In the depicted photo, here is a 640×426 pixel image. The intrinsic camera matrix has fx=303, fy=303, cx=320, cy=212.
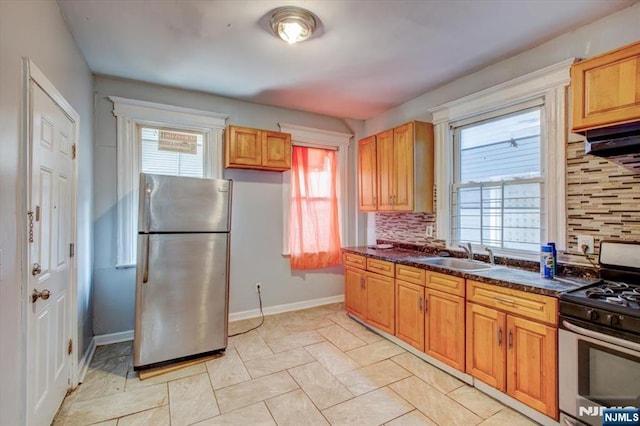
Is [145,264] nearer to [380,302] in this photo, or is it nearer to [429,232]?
[380,302]

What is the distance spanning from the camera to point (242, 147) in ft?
11.4

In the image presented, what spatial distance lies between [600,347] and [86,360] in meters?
3.75

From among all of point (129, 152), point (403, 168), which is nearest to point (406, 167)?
point (403, 168)

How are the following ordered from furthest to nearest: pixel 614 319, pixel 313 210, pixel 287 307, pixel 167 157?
pixel 313 210, pixel 287 307, pixel 167 157, pixel 614 319

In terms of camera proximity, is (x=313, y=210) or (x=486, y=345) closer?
(x=486, y=345)

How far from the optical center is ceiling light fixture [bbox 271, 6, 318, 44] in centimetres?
204

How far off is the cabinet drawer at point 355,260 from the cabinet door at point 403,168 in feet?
2.30

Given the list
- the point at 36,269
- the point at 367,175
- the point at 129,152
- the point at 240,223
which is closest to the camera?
the point at 36,269

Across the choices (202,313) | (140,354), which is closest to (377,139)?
(202,313)

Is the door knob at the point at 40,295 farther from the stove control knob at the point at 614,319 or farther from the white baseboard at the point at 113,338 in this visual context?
the stove control knob at the point at 614,319

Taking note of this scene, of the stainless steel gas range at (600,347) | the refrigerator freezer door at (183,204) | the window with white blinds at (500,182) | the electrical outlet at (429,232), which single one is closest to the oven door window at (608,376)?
the stainless steel gas range at (600,347)

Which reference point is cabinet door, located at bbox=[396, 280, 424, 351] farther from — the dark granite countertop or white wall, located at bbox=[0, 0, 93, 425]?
white wall, located at bbox=[0, 0, 93, 425]

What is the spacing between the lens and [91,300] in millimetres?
3006

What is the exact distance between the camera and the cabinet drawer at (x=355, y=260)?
3486 millimetres
